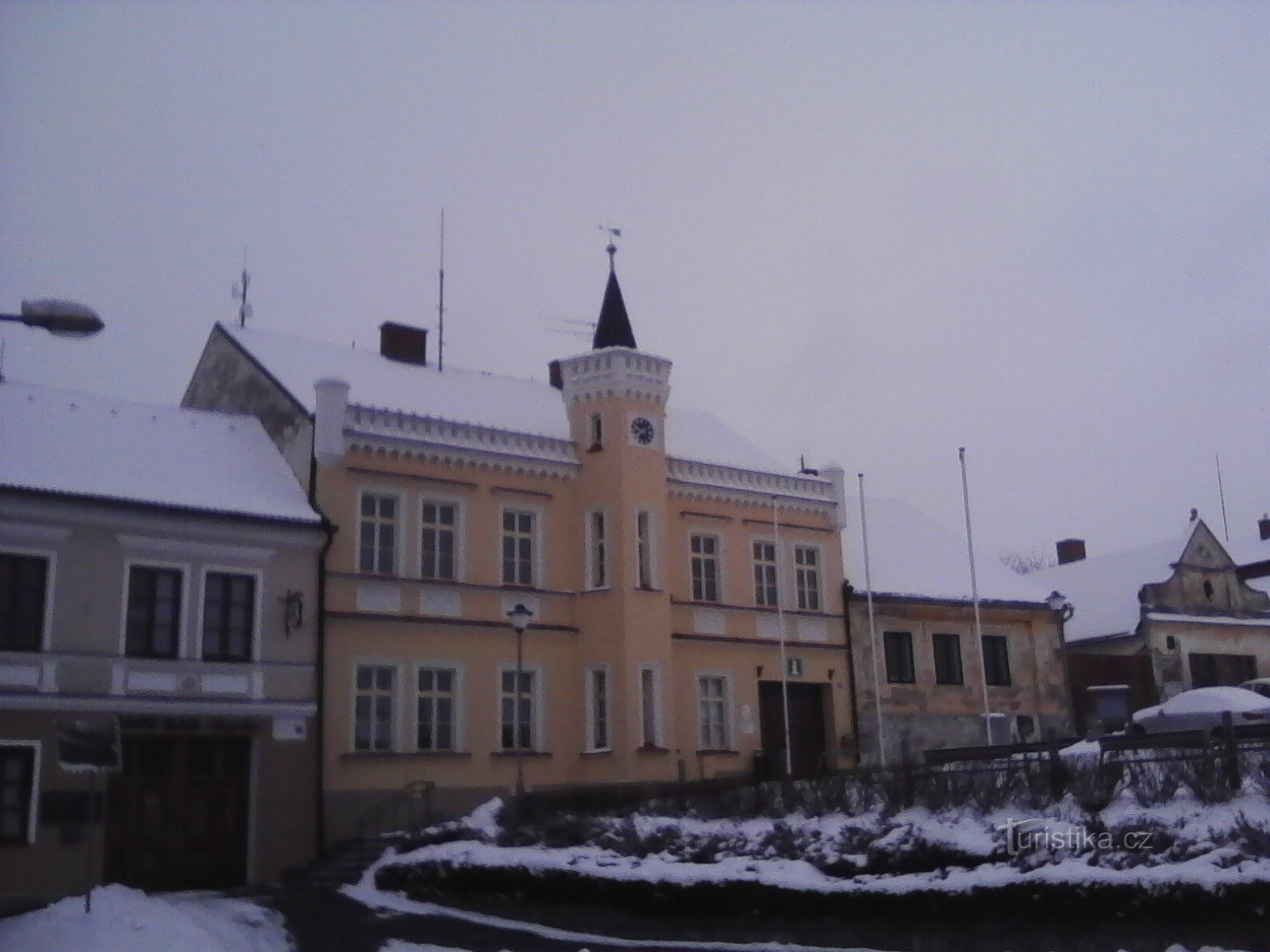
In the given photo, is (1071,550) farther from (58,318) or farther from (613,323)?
(58,318)

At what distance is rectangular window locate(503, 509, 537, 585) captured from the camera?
29.0 metres

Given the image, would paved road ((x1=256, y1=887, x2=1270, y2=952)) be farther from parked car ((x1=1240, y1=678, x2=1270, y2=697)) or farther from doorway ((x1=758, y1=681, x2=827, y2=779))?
parked car ((x1=1240, y1=678, x2=1270, y2=697))

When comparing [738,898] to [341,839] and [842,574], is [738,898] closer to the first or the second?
[341,839]

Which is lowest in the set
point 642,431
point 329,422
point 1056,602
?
point 1056,602

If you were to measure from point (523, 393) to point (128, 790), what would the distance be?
46.1ft

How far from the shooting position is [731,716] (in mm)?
31000

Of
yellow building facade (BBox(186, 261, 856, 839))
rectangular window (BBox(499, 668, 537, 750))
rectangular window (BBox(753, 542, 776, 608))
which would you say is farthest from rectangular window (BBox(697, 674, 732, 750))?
rectangular window (BBox(499, 668, 537, 750))

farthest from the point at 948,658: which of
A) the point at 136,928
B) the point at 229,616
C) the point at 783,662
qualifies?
the point at 136,928

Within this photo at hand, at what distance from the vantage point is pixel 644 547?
3003cm

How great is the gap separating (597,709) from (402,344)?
33.8 feet

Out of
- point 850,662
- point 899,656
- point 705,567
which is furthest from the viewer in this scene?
point 899,656

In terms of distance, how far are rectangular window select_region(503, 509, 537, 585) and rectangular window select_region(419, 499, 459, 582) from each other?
128 centimetres

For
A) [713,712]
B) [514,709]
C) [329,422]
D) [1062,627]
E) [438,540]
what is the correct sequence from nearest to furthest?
[329,422] < [514,709] < [438,540] < [713,712] < [1062,627]

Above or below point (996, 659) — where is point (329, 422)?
above
